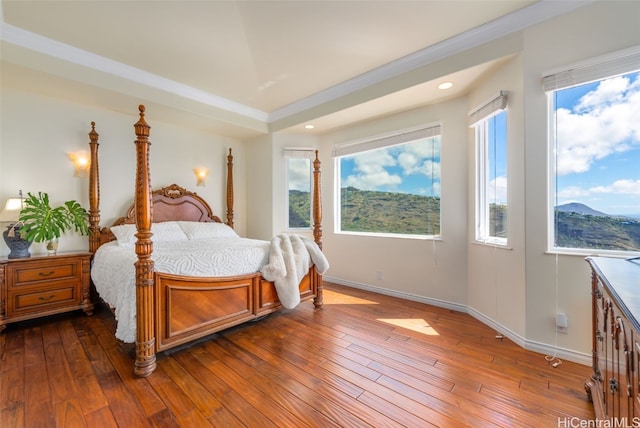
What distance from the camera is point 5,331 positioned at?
8.52 feet

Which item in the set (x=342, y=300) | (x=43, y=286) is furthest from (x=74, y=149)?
(x=342, y=300)

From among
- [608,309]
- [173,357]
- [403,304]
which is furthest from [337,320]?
[608,309]

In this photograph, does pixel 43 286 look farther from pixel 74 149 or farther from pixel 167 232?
pixel 74 149

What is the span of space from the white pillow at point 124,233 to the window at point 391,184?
114 inches

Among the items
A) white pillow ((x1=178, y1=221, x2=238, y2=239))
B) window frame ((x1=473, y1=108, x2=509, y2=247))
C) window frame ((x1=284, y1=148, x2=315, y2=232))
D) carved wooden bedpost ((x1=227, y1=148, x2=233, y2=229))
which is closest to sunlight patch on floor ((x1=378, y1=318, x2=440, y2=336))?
window frame ((x1=473, y1=108, x2=509, y2=247))

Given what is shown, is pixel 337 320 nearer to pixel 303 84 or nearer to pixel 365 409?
pixel 365 409

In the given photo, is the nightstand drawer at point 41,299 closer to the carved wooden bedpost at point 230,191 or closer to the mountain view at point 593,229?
the carved wooden bedpost at point 230,191

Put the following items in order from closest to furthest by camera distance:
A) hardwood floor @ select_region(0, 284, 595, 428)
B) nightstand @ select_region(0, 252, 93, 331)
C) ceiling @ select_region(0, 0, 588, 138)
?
hardwood floor @ select_region(0, 284, 595, 428) < ceiling @ select_region(0, 0, 588, 138) < nightstand @ select_region(0, 252, 93, 331)

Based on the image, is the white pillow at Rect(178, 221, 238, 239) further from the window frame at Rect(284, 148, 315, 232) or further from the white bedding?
the window frame at Rect(284, 148, 315, 232)

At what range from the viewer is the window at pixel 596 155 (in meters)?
1.89

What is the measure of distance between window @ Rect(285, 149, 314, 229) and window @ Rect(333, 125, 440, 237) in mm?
566

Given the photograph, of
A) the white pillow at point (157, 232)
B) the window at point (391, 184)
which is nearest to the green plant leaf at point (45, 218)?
the white pillow at point (157, 232)

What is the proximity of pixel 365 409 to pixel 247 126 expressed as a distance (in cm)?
396

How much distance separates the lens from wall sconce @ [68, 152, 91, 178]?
3.26 m
